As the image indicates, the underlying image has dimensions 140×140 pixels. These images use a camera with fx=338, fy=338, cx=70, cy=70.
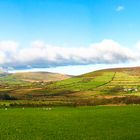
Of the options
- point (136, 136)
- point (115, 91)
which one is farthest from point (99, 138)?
point (115, 91)

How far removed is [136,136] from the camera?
35.2 m

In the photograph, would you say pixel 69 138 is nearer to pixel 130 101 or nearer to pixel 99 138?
pixel 99 138

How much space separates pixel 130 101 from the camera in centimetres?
12412

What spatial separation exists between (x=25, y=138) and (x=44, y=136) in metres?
2.51

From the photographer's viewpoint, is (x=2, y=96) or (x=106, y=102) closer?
(x=106, y=102)

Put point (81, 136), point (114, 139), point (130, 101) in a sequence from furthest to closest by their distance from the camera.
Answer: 1. point (130, 101)
2. point (81, 136)
3. point (114, 139)

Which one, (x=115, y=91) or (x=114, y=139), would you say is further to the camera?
(x=115, y=91)

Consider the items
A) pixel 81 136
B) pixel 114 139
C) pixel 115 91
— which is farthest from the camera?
pixel 115 91

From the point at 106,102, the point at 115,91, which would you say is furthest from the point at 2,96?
the point at 115,91

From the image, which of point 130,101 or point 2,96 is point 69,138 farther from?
point 2,96

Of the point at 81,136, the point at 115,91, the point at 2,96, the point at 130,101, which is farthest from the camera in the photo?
the point at 115,91

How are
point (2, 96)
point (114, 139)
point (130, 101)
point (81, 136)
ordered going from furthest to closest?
1. point (2, 96)
2. point (130, 101)
3. point (81, 136)
4. point (114, 139)

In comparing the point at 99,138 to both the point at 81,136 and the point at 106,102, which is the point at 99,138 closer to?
the point at 81,136

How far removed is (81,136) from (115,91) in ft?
542
